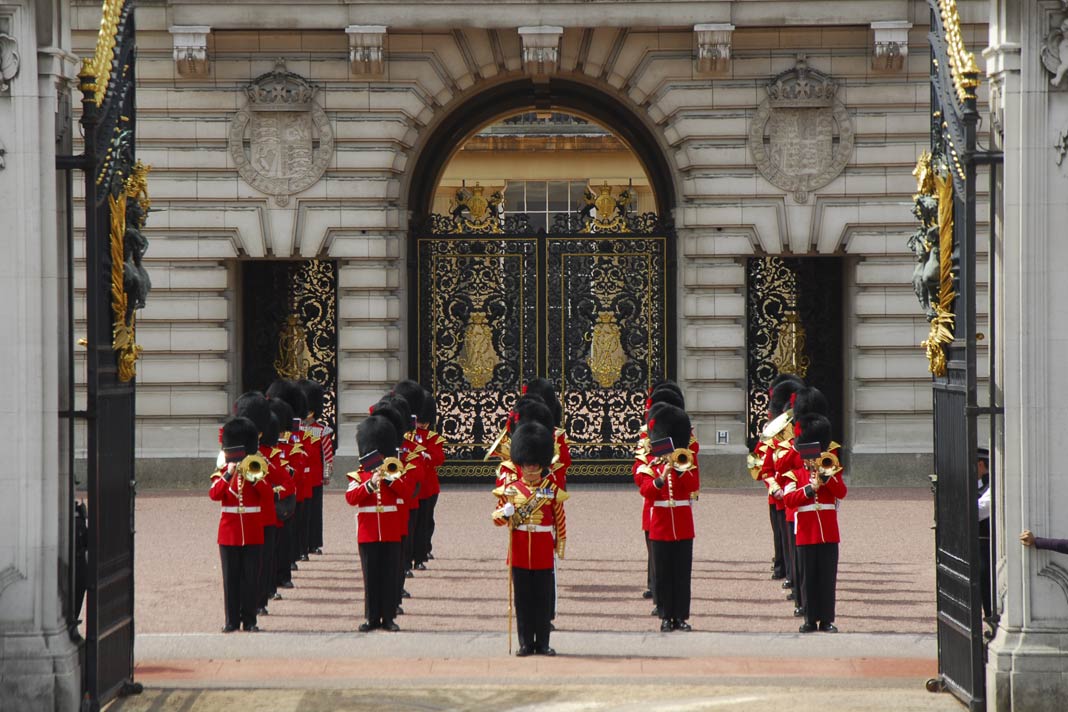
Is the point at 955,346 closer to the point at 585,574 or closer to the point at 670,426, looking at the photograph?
the point at 670,426

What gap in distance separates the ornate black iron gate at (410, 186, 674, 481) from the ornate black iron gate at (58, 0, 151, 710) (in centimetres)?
1086

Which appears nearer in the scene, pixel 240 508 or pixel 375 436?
pixel 240 508

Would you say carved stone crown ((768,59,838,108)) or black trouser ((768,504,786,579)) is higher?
carved stone crown ((768,59,838,108))

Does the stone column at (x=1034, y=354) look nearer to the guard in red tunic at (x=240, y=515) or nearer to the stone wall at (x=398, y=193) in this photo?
the guard in red tunic at (x=240, y=515)

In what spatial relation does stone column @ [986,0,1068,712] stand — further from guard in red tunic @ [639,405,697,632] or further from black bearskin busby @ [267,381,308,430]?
black bearskin busby @ [267,381,308,430]

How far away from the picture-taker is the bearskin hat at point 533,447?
9.27 meters

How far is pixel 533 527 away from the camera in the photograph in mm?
9227

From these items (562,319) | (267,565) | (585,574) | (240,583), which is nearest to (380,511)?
(240,583)

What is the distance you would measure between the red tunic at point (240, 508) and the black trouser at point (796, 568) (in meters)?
3.31

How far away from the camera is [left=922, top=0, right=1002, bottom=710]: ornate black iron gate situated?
735 cm

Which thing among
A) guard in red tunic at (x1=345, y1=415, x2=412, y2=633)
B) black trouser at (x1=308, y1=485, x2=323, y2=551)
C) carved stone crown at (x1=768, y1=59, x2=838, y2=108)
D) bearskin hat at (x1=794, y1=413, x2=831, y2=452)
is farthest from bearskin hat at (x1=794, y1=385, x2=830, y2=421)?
carved stone crown at (x1=768, y1=59, x2=838, y2=108)

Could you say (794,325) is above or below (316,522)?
above

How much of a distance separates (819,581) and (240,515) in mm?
3539

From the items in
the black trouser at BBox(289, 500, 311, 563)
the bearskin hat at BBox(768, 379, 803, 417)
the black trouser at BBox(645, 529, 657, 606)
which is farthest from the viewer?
the black trouser at BBox(289, 500, 311, 563)
